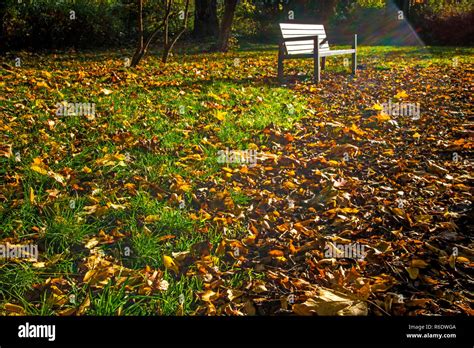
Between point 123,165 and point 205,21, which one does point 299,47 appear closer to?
point 123,165

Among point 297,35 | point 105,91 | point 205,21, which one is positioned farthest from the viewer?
point 205,21

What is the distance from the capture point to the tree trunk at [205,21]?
Answer: 53.8 feet

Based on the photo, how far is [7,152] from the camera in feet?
11.2

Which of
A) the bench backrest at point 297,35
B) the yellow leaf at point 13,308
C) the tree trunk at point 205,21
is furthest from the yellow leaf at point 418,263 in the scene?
the tree trunk at point 205,21

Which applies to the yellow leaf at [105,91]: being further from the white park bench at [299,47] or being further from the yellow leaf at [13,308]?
the yellow leaf at [13,308]

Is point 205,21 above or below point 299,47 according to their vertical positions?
above

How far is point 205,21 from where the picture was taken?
1650cm

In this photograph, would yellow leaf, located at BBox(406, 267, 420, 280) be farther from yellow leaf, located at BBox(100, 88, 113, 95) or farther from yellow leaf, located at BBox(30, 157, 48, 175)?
yellow leaf, located at BBox(100, 88, 113, 95)

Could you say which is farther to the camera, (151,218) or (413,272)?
(151,218)

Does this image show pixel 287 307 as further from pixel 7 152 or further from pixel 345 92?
pixel 345 92

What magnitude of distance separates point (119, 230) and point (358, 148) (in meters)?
2.61

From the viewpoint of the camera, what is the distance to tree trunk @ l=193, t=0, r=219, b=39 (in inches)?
645

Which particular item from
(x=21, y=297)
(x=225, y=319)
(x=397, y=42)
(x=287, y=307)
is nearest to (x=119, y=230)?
(x=21, y=297)

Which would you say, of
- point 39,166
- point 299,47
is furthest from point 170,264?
point 299,47
